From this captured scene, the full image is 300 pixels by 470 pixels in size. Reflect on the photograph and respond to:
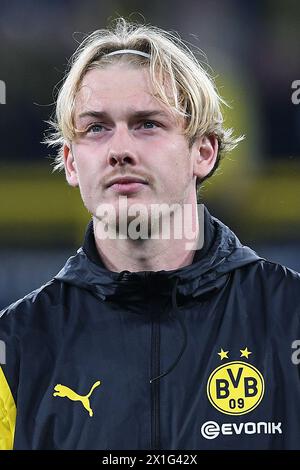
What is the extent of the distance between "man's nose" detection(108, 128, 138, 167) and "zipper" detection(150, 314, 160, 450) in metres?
0.29

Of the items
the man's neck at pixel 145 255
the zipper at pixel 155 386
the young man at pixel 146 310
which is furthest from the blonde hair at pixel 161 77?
the zipper at pixel 155 386

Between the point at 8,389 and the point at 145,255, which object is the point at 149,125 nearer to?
the point at 145,255

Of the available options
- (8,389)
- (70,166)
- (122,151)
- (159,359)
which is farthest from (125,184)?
(8,389)

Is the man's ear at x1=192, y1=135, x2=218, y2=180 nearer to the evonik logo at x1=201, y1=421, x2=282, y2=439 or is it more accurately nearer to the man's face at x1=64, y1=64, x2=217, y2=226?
the man's face at x1=64, y1=64, x2=217, y2=226

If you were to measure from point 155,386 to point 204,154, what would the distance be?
51 centimetres

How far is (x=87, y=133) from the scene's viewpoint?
162 centimetres

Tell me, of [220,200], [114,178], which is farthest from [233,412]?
[220,200]

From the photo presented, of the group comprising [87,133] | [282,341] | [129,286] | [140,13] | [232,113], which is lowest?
[282,341]

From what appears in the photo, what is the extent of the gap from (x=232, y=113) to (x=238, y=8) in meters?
0.46

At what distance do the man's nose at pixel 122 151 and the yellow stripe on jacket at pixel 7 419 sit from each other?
460 millimetres

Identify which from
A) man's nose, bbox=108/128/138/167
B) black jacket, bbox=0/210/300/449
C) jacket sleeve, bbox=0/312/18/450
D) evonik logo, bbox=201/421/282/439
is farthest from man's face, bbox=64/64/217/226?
evonik logo, bbox=201/421/282/439

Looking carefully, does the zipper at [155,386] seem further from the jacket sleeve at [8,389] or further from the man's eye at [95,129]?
the man's eye at [95,129]

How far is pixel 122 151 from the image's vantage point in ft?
5.11
